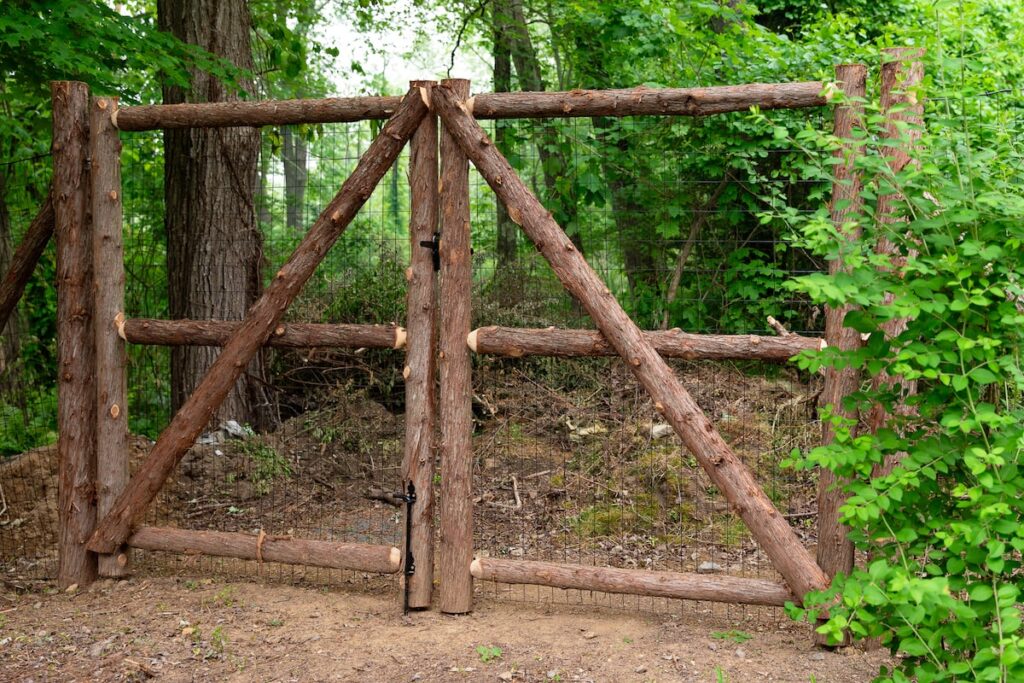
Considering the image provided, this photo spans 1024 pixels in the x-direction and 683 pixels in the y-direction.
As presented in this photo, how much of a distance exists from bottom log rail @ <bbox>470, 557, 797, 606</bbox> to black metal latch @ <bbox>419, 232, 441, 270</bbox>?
1.49 meters

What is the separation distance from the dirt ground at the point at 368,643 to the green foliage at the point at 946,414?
0.94 metres

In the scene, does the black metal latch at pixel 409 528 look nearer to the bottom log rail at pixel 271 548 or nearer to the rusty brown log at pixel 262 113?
the bottom log rail at pixel 271 548

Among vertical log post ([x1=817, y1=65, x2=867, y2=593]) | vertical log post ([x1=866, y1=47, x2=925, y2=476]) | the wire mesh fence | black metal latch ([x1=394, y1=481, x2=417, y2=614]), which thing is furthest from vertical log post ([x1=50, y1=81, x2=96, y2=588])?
vertical log post ([x1=866, y1=47, x2=925, y2=476])

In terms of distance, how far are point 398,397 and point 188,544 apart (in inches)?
86.5

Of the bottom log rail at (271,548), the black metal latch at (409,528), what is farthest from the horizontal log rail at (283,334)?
the bottom log rail at (271,548)

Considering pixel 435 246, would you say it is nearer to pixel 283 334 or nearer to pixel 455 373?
pixel 455 373

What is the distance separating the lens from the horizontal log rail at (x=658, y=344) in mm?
4176

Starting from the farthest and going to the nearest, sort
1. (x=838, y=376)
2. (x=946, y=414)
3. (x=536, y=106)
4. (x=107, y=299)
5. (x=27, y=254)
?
(x=27, y=254) → (x=107, y=299) → (x=536, y=106) → (x=838, y=376) → (x=946, y=414)

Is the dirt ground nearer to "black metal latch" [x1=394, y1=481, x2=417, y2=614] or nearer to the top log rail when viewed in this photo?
"black metal latch" [x1=394, y1=481, x2=417, y2=614]

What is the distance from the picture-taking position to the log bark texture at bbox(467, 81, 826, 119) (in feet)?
13.6

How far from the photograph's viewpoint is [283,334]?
15.9 ft

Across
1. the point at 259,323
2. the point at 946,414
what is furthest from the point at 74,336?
the point at 946,414

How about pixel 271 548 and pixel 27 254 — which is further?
pixel 27 254

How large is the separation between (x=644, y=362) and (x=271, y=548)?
7.18 ft
